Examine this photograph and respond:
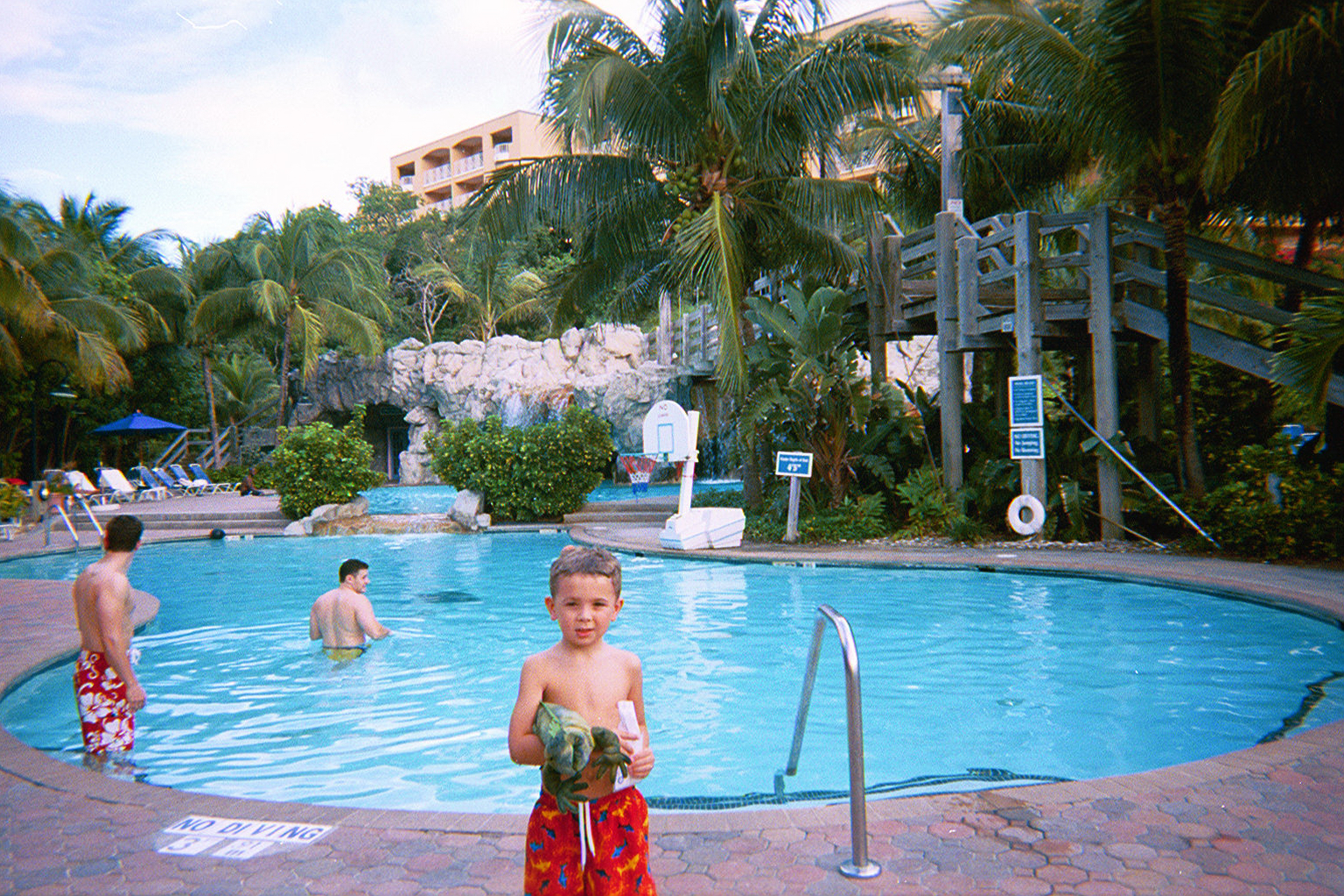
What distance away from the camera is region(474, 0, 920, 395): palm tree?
1282 cm

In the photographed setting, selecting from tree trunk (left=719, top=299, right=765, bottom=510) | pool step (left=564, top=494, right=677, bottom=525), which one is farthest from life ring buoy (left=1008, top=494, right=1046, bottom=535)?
pool step (left=564, top=494, right=677, bottom=525)

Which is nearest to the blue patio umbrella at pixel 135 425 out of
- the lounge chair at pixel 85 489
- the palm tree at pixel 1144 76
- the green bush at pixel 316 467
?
the lounge chair at pixel 85 489

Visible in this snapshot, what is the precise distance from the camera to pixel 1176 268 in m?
10.3

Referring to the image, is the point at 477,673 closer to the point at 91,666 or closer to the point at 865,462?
the point at 91,666

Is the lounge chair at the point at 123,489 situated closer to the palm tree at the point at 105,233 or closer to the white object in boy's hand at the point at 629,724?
the palm tree at the point at 105,233

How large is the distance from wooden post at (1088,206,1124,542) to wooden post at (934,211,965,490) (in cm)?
192

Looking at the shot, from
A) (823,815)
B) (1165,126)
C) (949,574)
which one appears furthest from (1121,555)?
(823,815)

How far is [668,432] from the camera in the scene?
12555 millimetres

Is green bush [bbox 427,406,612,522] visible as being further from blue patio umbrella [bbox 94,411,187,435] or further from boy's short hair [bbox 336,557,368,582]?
blue patio umbrella [bbox 94,411,187,435]

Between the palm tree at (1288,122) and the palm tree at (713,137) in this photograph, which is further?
the palm tree at (713,137)

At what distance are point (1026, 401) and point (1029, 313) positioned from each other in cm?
113

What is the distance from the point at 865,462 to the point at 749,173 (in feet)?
16.4

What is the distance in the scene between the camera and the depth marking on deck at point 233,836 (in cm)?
322

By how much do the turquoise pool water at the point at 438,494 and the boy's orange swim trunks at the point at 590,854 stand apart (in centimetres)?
1845
